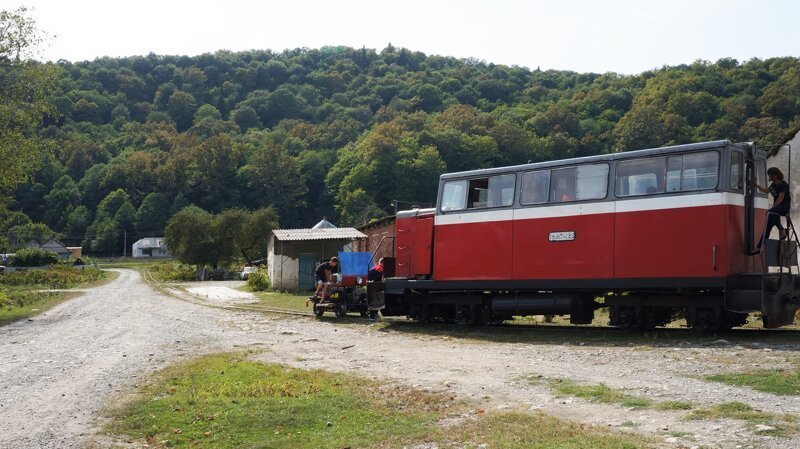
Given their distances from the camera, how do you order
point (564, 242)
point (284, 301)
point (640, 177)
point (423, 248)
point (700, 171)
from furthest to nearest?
point (284, 301) → point (423, 248) → point (564, 242) → point (640, 177) → point (700, 171)

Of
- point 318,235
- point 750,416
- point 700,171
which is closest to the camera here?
point 750,416

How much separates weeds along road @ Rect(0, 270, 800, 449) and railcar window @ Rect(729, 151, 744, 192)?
3.20 m

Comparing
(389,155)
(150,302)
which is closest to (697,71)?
(389,155)

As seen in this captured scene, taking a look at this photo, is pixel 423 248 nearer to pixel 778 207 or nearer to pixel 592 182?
pixel 592 182

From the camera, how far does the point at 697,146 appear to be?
1530cm

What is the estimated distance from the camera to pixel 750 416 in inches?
322

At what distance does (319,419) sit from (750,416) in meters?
4.95

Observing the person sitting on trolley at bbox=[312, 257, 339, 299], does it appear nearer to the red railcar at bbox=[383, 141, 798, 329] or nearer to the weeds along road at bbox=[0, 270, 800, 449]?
the weeds along road at bbox=[0, 270, 800, 449]

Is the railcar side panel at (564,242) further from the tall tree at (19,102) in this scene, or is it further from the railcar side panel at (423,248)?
the tall tree at (19,102)

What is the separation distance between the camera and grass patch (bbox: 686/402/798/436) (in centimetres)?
758

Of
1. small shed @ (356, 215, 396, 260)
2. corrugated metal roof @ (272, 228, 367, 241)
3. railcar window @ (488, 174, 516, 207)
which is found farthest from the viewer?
corrugated metal roof @ (272, 228, 367, 241)

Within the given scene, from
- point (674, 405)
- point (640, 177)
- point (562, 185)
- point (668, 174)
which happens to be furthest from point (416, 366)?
point (668, 174)

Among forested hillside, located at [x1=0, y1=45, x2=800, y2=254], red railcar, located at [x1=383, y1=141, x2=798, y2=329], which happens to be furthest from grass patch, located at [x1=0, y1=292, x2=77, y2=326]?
red railcar, located at [x1=383, y1=141, x2=798, y2=329]

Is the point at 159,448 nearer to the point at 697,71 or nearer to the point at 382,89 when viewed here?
the point at 697,71
